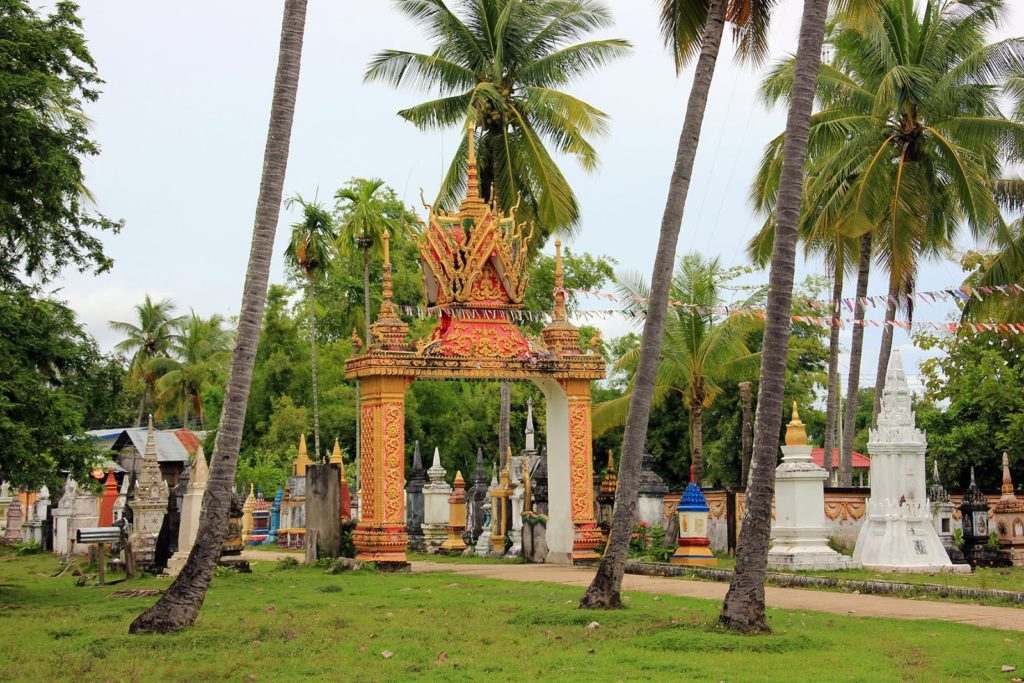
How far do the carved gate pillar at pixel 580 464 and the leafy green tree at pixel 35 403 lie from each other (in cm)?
895

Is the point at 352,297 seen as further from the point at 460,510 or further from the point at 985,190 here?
the point at 985,190

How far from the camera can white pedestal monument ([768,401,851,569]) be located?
2069cm

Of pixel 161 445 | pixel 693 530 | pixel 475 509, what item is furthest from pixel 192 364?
pixel 693 530

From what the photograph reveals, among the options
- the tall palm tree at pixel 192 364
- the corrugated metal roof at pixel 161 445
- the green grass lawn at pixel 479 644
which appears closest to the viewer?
the green grass lawn at pixel 479 644

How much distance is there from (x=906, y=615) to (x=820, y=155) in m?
18.0

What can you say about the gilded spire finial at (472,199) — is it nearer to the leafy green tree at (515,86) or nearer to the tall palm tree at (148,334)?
the leafy green tree at (515,86)

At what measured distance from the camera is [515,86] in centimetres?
2894

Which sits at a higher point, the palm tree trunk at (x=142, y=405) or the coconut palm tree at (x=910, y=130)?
the coconut palm tree at (x=910, y=130)

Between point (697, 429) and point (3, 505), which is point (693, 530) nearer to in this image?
point (697, 429)

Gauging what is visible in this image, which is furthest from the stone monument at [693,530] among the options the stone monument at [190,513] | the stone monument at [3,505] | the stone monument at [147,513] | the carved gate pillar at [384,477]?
the stone monument at [3,505]

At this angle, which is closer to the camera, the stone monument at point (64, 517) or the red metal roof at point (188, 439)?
the stone monument at point (64, 517)

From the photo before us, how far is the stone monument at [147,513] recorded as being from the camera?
22891mm

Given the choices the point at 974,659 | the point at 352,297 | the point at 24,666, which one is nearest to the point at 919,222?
the point at 974,659

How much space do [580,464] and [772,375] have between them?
37.6 ft
